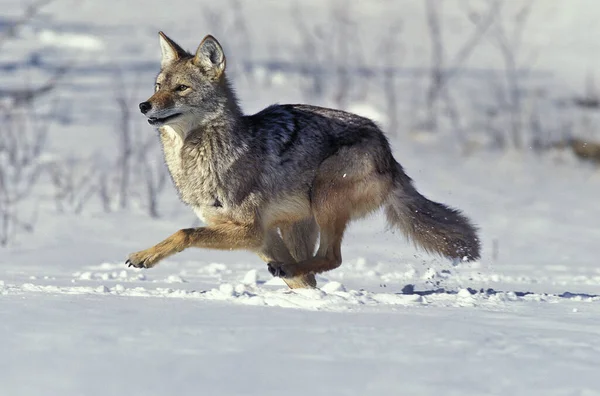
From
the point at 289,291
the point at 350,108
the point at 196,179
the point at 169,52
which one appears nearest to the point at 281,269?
the point at 289,291

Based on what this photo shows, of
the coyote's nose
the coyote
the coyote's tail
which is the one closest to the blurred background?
the coyote's tail

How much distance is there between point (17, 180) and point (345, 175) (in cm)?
494

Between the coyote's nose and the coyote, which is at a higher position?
the coyote's nose

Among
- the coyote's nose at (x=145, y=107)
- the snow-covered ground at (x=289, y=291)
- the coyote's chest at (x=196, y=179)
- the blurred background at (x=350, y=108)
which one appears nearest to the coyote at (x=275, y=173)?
the coyote's chest at (x=196, y=179)

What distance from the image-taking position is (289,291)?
5.77 meters

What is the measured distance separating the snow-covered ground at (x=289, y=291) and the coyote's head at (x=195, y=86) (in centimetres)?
112

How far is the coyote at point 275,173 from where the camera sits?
20.8ft

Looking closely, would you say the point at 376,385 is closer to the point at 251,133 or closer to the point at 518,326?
the point at 518,326

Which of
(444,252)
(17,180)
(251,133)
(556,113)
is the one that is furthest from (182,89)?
(556,113)

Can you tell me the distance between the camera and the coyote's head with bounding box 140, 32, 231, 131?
6.28m

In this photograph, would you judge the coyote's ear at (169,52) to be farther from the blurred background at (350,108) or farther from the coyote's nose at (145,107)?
the blurred background at (350,108)

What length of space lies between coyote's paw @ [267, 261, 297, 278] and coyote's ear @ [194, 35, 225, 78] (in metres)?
1.31

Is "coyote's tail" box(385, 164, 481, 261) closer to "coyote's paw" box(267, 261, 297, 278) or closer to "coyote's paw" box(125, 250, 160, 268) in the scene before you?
"coyote's paw" box(267, 261, 297, 278)

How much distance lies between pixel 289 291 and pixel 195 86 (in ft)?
5.08
